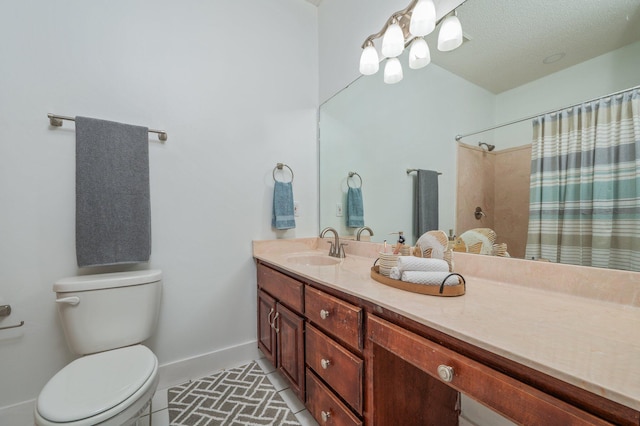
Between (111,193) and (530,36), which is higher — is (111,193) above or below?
below

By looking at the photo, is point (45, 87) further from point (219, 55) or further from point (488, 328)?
point (488, 328)

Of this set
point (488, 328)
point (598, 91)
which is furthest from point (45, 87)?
point (598, 91)

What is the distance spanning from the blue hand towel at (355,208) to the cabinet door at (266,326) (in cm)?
75

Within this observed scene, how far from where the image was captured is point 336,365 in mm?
991

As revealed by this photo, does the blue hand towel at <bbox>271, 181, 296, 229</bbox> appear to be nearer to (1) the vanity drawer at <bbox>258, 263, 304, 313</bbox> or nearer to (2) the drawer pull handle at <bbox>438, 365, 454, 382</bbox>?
(1) the vanity drawer at <bbox>258, 263, 304, 313</bbox>

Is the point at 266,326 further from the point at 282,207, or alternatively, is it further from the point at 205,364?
the point at 282,207

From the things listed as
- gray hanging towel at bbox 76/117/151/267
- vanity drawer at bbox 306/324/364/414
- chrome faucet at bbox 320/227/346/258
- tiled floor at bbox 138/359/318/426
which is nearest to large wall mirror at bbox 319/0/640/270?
chrome faucet at bbox 320/227/346/258

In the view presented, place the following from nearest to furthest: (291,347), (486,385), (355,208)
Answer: (486,385)
(291,347)
(355,208)

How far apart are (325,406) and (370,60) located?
5.85 ft

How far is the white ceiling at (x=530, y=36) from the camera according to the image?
787 mm

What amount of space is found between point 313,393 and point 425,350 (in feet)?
2.39

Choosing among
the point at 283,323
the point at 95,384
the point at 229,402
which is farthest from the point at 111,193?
the point at 229,402

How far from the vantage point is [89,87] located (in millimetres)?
1345

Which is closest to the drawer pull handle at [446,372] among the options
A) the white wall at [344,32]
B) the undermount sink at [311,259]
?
the undermount sink at [311,259]
